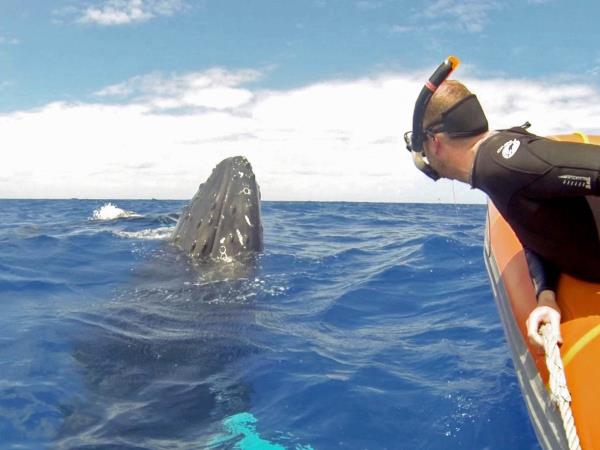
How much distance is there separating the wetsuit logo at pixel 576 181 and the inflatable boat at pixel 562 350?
880mm

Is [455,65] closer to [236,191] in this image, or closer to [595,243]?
[595,243]

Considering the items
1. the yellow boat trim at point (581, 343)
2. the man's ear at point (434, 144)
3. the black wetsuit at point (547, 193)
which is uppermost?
the man's ear at point (434, 144)

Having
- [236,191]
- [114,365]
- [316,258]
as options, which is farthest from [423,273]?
[114,365]

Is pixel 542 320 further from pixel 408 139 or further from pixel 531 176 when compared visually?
pixel 408 139

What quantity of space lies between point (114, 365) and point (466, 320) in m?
4.33

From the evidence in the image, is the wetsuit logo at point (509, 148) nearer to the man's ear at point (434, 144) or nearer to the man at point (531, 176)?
the man at point (531, 176)

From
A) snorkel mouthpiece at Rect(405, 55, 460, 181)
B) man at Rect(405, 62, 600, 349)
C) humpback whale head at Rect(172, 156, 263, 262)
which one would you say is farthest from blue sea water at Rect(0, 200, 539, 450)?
snorkel mouthpiece at Rect(405, 55, 460, 181)

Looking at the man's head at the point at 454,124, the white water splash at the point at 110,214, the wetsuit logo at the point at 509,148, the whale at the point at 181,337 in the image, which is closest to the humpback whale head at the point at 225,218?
the whale at the point at 181,337

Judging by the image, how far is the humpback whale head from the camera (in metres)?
8.52

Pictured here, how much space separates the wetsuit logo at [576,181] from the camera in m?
3.09

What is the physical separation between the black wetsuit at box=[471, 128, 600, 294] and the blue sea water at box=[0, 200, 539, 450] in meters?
1.76

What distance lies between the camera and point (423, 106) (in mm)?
3723

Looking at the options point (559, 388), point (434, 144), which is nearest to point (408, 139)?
point (434, 144)

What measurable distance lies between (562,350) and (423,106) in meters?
1.68
